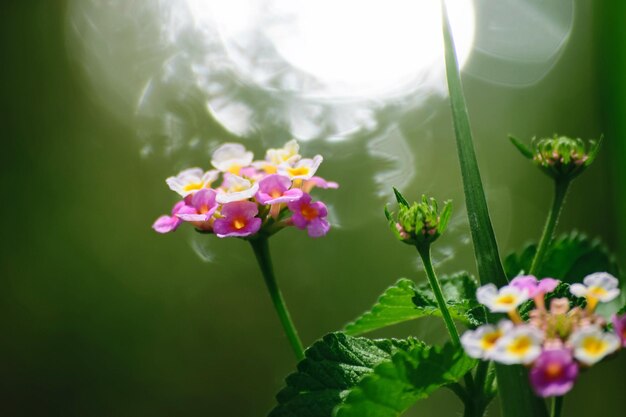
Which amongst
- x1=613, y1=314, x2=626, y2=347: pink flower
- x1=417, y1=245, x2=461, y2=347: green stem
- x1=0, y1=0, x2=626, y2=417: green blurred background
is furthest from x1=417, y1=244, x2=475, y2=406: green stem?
x1=0, y1=0, x2=626, y2=417: green blurred background

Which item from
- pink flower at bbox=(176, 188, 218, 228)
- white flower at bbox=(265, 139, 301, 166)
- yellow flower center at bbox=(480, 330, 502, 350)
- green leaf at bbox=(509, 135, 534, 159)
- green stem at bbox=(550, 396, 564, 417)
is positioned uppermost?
white flower at bbox=(265, 139, 301, 166)

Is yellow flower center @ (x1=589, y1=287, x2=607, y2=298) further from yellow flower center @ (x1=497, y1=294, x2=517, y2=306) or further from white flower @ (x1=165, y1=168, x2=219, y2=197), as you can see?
white flower @ (x1=165, y1=168, x2=219, y2=197)

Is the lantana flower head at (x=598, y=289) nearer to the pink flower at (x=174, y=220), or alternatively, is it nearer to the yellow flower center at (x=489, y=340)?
the yellow flower center at (x=489, y=340)

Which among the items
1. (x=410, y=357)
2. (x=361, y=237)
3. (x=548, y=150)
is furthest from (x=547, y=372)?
(x=361, y=237)

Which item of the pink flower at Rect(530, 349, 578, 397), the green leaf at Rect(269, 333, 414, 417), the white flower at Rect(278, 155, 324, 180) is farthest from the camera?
the white flower at Rect(278, 155, 324, 180)

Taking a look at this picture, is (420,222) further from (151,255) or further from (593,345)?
(151,255)

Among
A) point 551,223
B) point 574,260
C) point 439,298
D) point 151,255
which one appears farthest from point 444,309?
point 151,255

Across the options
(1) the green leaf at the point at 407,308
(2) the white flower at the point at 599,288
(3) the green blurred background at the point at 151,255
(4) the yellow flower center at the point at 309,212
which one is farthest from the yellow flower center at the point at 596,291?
(3) the green blurred background at the point at 151,255
